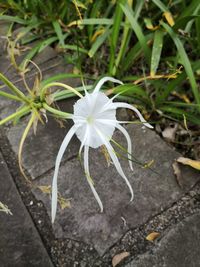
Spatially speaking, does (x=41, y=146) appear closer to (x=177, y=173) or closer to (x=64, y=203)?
(x=64, y=203)

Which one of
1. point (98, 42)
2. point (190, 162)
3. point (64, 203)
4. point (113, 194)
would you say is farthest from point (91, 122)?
point (98, 42)

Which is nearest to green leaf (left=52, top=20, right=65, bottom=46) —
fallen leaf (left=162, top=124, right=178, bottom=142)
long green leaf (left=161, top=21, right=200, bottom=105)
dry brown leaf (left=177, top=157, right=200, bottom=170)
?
long green leaf (left=161, top=21, right=200, bottom=105)

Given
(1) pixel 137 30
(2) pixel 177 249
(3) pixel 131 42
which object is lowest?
(2) pixel 177 249

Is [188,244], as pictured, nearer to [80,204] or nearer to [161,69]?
[80,204]

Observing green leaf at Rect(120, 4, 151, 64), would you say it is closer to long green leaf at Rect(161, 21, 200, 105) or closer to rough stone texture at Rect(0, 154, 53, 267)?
long green leaf at Rect(161, 21, 200, 105)

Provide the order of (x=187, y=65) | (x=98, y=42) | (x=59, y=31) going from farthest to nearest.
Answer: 1. (x=59, y=31)
2. (x=98, y=42)
3. (x=187, y=65)

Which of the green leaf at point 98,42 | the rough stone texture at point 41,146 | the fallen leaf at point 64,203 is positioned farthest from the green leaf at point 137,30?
the fallen leaf at point 64,203
